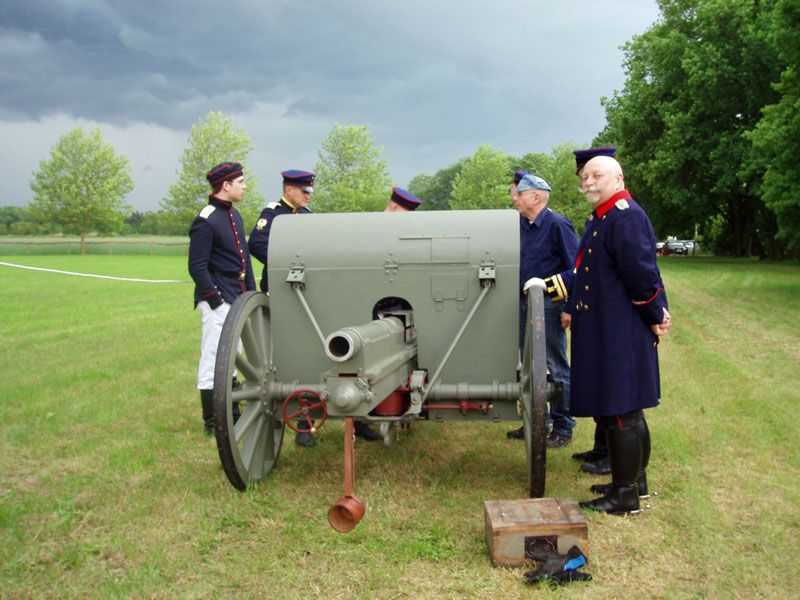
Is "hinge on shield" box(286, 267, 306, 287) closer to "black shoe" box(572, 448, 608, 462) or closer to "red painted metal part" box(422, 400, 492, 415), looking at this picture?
"red painted metal part" box(422, 400, 492, 415)

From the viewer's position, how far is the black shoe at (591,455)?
5.21 metres

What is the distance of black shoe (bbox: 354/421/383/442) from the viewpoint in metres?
5.93

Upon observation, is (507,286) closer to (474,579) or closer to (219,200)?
(474,579)

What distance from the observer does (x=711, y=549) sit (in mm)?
3799

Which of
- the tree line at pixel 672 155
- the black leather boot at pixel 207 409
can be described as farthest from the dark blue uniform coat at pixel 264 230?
the tree line at pixel 672 155

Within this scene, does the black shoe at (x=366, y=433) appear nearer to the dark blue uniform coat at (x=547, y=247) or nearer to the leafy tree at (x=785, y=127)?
the dark blue uniform coat at (x=547, y=247)

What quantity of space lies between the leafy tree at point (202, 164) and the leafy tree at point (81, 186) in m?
6.75

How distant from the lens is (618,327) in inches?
165


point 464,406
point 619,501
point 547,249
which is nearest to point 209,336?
point 464,406

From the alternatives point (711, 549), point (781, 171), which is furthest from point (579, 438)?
point (781, 171)

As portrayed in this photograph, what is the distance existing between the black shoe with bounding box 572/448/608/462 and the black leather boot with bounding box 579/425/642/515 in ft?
2.89

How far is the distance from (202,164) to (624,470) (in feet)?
176

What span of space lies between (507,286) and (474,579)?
1.79 metres

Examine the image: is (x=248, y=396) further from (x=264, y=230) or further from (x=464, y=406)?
(x=264, y=230)
